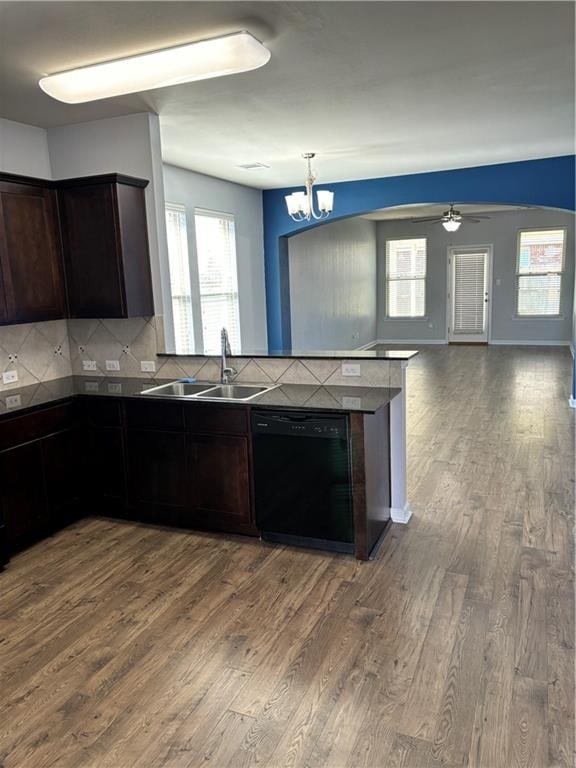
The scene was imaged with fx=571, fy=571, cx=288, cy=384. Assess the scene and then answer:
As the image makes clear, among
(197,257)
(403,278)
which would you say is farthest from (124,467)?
(403,278)

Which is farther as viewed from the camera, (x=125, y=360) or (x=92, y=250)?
(x=125, y=360)

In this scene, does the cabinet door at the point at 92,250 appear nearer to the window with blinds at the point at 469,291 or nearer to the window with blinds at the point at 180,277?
the window with blinds at the point at 180,277

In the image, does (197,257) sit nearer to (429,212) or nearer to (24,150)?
(24,150)

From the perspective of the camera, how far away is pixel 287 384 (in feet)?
12.1

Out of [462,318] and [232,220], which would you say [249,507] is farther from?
[462,318]

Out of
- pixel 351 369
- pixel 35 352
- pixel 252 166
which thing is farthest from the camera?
pixel 252 166

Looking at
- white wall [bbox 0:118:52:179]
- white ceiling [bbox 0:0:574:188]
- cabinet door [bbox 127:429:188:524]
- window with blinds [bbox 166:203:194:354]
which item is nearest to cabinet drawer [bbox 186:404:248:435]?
cabinet door [bbox 127:429:188:524]

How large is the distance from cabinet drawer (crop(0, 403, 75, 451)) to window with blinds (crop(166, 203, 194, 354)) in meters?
1.99

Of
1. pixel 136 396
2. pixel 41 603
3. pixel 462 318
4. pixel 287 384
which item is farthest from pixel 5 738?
pixel 462 318

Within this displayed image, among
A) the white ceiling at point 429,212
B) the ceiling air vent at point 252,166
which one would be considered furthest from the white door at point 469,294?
the ceiling air vent at point 252,166

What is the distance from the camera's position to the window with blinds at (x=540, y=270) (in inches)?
428

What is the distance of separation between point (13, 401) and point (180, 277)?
2.57 meters

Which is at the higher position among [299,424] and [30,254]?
[30,254]

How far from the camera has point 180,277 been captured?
5.62 m
